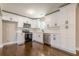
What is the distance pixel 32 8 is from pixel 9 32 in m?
0.80

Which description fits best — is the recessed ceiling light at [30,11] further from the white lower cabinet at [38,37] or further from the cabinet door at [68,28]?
the cabinet door at [68,28]

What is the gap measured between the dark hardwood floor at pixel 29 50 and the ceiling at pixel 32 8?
71 cm

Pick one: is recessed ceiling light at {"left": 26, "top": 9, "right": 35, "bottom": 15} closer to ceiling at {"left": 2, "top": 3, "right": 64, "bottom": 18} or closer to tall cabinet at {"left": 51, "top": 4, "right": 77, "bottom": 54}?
ceiling at {"left": 2, "top": 3, "right": 64, "bottom": 18}

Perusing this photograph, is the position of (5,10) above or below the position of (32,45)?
above

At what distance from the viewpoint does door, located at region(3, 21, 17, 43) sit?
1.95m

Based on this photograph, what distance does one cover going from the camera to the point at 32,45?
77.6 inches

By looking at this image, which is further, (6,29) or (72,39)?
(6,29)

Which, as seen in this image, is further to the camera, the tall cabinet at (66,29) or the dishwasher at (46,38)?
the dishwasher at (46,38)

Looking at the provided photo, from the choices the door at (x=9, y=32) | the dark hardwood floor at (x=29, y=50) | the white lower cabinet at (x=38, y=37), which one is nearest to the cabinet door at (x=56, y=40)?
the dark hardwood floor at (x=29, y=50)

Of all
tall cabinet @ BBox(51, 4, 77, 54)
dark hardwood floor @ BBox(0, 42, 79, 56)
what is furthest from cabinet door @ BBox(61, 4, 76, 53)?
dark hardwood floor @ BBox(0, 42, 79, 56)

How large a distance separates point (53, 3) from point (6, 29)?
125 cm

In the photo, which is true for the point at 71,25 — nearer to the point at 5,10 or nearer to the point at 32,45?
the point at 32,45

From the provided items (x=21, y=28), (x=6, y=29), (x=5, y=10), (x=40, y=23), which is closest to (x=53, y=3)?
(x=40, y=23)

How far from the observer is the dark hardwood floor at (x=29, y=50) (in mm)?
1815
